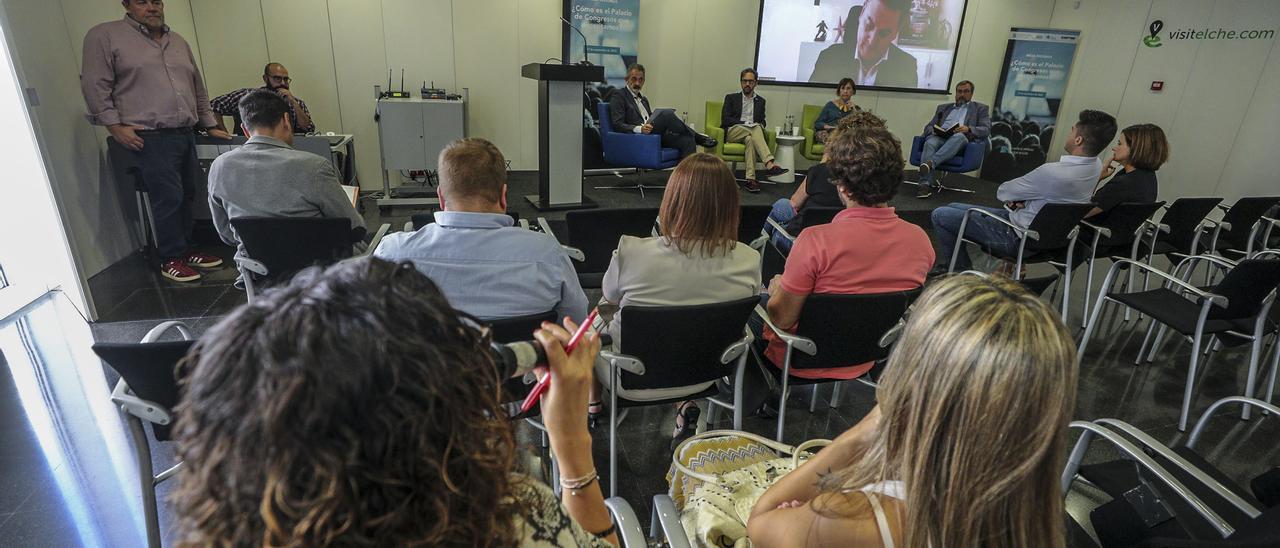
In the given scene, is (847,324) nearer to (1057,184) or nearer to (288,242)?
(288,242)

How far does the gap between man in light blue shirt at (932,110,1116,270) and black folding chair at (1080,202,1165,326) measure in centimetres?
17

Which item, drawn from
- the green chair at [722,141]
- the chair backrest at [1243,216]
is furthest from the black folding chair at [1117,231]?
the green chair at [722,141]

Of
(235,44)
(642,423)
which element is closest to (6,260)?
(235,44)

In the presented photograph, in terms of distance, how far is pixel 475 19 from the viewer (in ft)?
19.6

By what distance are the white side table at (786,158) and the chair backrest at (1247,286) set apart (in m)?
4.60

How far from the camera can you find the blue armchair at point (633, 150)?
18.5 feet

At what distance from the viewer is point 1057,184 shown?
3.33 m

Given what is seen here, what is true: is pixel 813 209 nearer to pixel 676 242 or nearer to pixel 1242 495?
pixel 676 242

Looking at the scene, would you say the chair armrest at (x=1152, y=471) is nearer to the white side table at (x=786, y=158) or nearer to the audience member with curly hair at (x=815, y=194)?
the audience member with curly hair at (x=815, y=194)

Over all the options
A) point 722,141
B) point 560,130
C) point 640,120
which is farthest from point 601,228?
point 722,141

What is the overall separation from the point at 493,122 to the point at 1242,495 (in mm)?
6299

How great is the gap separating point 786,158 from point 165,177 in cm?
570

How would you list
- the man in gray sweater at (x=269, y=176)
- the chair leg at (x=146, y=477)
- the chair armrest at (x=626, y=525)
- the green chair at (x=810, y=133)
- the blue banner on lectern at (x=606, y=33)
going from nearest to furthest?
the chair armrest at (x=626, y=525), the chair leg at (x=146, y=477), the man in gray sweater at (x=269, y=176), the blue banner on lectern at (x=606, y=33), the green chair at (x=810, y=133)

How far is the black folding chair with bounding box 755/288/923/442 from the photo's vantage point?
1.79 metres
